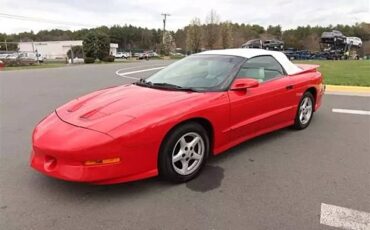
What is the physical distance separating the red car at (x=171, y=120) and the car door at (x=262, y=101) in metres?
0.01

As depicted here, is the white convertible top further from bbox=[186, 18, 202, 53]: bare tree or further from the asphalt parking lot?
bbox=[186, 18, 202, 53]: bare tree

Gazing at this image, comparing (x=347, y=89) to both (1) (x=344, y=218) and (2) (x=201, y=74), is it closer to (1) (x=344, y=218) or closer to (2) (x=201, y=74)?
(2) (x=201, y=74)

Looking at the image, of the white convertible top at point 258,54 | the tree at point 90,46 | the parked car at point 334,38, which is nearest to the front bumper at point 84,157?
the white convertible top at point 258,54

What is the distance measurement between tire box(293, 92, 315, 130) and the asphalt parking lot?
545 mm

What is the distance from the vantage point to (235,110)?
4.13 metres

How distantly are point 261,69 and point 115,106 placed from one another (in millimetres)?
2192

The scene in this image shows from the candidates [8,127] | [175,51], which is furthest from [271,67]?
[175,51]

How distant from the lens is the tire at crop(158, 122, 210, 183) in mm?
3477

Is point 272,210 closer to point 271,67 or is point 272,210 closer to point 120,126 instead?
point 120,126

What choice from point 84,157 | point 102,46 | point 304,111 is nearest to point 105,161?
point 84,157

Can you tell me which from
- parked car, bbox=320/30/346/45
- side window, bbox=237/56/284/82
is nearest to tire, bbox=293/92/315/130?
side window, bbox=237/56/284/82

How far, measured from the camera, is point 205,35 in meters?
66.9

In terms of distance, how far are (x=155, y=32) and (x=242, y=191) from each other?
371ft

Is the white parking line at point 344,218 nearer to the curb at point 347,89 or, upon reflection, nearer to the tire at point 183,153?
the tire at point 183,153
